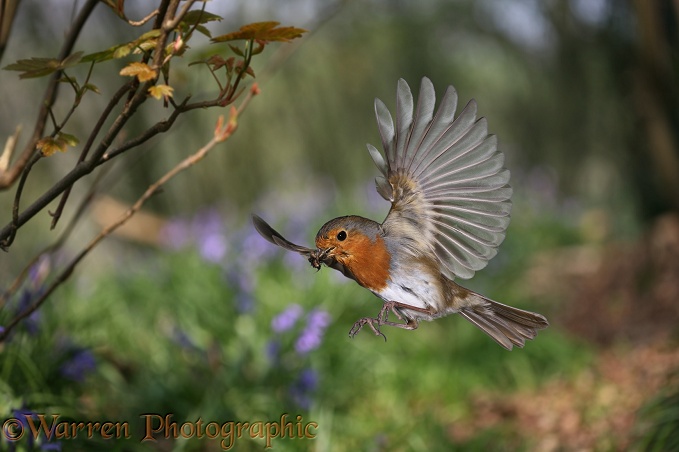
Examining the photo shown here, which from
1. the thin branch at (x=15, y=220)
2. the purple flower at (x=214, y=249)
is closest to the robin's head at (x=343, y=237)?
the thin branch at (x=15, y=220)

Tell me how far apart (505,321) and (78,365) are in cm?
222

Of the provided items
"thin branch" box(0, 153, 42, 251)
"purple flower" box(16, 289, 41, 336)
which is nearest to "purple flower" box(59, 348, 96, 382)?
"purple flower" box(16, 289, 41, 336)

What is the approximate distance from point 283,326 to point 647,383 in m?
1.78

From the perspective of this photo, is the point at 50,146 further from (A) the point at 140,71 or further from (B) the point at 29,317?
(B) the point at 29,317

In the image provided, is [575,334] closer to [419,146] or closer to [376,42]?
[419,146]

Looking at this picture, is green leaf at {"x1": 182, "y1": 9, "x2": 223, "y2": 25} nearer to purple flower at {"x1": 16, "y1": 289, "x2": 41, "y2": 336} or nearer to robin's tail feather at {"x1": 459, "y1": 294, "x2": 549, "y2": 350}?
robin's tail feather at {"x1": 459, "y1": 294, "x2": 549, "y2": 350}

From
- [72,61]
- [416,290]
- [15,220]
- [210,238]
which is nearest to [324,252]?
[416,290]

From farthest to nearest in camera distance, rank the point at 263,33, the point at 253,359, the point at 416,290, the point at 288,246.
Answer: the point at 253,359
the point at 263,33
the point at 416,290
the point at 288,246

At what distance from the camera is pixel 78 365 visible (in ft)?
9.49

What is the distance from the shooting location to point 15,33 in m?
6.78

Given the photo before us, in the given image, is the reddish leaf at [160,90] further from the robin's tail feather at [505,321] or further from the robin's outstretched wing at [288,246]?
the robin's tail feather at [505,321]

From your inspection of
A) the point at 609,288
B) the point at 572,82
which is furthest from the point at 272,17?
the point at 609,288

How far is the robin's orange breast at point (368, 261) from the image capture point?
92 centimetres

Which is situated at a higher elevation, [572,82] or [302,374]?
[572,82]
